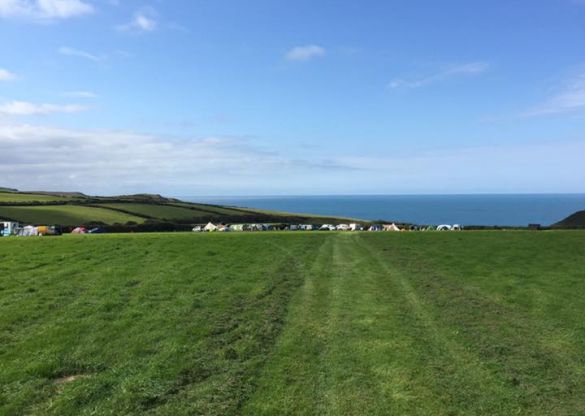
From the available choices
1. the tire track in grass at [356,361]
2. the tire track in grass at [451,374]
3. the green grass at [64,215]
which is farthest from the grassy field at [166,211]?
the tire track in grass at [451,374]

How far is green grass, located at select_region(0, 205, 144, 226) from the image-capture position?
261 feet

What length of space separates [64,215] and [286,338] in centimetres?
8237

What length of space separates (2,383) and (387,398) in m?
6.76

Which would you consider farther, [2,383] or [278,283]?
[278,283]

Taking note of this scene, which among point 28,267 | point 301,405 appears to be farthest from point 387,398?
point 28,267

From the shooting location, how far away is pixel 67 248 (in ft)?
92.6

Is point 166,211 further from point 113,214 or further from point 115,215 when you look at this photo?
point 115,215

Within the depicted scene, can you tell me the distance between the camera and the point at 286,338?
41.2 feet

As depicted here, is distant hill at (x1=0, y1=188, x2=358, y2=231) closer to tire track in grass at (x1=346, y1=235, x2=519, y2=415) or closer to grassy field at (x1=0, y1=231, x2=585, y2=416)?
grassy field at (x1=0, y1=231, x2=585, y2=416)

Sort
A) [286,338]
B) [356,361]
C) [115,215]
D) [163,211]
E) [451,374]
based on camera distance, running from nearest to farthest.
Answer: [451,374], [356,361], [286,338], [115,215], [163,211]

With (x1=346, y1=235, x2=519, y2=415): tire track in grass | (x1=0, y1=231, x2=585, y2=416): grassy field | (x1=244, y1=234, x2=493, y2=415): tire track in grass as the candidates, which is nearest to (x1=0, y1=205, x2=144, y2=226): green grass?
(x1=0, y1=231, x2=585, y2=416): grassy field

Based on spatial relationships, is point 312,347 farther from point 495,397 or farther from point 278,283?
point 278,283

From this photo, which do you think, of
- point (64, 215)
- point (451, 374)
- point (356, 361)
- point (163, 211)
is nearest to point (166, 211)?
point (163, 211)

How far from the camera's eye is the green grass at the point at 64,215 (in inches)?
3132
